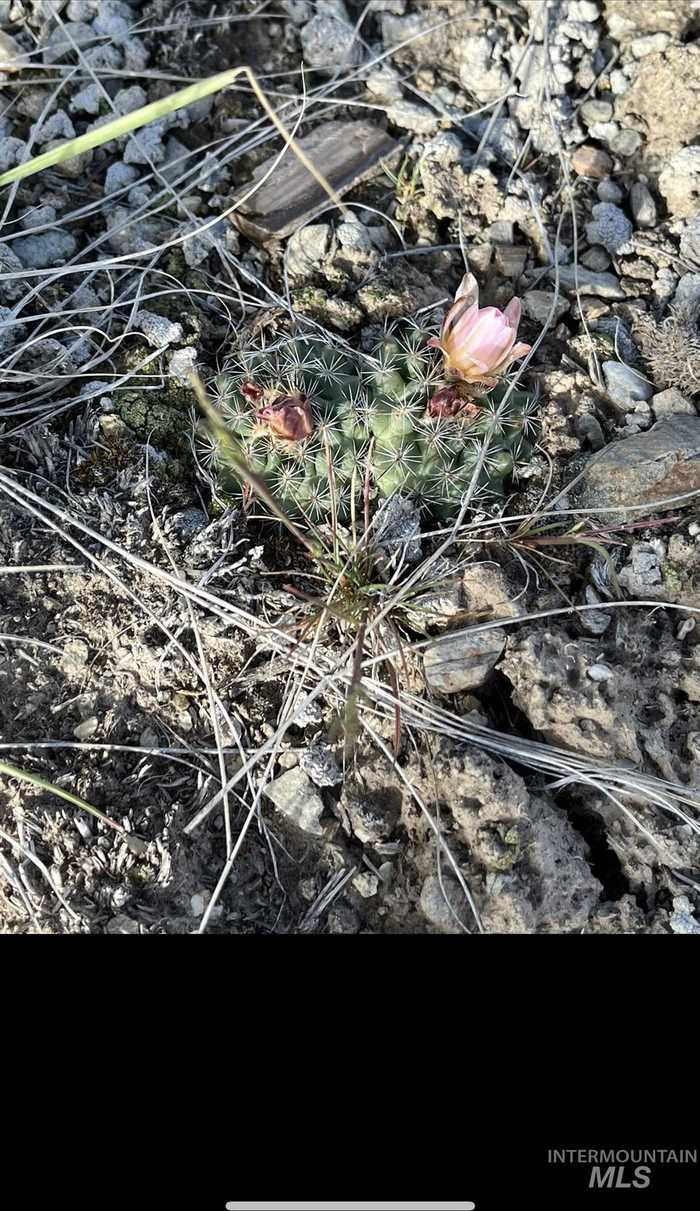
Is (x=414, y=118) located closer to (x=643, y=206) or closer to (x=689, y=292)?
(x=643, y=206)

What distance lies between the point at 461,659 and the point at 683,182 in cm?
170

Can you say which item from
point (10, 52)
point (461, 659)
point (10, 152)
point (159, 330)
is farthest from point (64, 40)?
point (461, 659)

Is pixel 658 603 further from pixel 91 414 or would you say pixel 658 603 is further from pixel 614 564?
pixel 91 414

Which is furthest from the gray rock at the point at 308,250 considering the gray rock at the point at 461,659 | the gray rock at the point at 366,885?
the gray rock at the point at 366,885

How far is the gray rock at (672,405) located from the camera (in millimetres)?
2596

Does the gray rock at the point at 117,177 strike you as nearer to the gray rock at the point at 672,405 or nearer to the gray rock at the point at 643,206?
the gray rock at the point at 643,206

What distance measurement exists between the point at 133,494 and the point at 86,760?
712 mm

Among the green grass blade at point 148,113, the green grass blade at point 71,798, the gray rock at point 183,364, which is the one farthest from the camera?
the gray rock at point 183,364

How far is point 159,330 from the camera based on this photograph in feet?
8.64

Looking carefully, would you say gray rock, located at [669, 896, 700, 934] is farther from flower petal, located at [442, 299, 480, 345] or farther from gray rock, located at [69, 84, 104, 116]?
gray rock, located at [69, 84, 104, 116]

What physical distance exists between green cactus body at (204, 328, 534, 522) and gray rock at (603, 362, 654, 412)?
304 mm

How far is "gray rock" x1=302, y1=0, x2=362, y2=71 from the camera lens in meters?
3.06

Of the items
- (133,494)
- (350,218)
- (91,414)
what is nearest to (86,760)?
(133,494)

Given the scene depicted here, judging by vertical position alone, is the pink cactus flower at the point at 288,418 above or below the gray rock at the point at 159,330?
below
